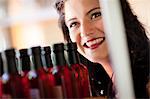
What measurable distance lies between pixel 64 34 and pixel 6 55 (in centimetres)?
29

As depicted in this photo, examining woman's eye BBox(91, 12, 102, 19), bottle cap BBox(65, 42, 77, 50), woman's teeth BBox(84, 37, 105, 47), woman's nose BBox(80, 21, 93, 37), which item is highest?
woman's eye BBox(91, 12, 102, 19)

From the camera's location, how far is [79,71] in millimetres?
1114

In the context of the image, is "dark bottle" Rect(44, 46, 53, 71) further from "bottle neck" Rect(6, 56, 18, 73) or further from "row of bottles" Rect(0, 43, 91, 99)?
"bottle neck" Rect(6, 56, 18, 73)

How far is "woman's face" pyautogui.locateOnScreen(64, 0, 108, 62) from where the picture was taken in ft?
3.85

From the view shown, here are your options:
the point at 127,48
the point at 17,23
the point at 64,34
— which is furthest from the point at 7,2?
the point at 127,48

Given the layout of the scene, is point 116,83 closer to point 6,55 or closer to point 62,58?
point 62,58

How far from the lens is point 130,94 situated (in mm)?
1097

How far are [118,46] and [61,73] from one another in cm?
23

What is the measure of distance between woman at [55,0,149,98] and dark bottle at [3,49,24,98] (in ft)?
0.89

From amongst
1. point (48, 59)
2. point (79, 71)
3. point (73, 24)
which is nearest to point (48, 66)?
point (48, 59)

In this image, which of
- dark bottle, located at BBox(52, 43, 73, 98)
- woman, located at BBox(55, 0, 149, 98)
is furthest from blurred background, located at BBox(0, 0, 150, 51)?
dark bottle, located at BBox(52, 43, 73, 98)

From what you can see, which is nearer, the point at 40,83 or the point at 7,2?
the point at 40,83

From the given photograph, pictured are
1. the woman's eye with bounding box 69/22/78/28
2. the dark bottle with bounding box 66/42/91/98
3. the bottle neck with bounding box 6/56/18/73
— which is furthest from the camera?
the woman's eye with bounding box 69/22/78/28

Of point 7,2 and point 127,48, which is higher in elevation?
point 7,2
